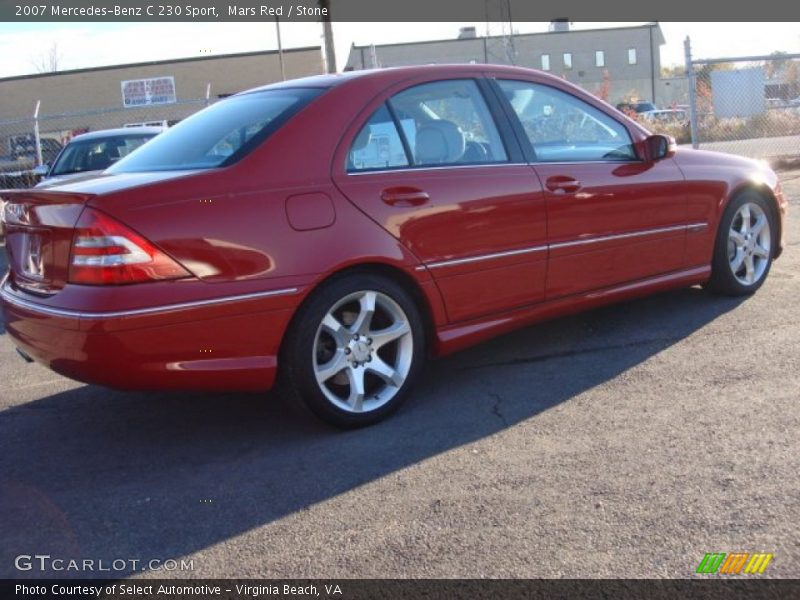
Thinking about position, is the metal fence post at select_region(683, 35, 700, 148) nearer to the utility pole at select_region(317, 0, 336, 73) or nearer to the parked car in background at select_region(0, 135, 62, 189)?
the utility pole at select_region(317, 0, 336, 73)

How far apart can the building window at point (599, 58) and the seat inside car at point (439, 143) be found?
5875 cm

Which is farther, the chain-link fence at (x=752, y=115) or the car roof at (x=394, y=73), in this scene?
the chain-link fence at (x=752, y=115)

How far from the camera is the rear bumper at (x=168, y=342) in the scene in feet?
11.8

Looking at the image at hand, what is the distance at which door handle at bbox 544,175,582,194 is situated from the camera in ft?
15.9

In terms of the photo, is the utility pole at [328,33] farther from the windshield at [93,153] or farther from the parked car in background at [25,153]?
the windshield at [93,153]

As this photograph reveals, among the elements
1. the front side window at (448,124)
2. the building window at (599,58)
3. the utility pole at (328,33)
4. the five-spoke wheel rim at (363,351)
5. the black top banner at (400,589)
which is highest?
the building window at (599,58)

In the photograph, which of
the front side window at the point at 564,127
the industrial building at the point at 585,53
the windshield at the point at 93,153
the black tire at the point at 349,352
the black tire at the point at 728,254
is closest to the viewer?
the black tire at the point at 349,352

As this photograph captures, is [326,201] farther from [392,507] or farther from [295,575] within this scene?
[295,575]

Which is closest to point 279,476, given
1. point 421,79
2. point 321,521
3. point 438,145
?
point 321,521

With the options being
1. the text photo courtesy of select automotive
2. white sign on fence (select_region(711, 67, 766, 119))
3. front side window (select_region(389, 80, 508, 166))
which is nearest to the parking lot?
the text photo courtesy of select automotive

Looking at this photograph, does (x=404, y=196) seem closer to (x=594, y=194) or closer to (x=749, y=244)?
(x=594, y=194)

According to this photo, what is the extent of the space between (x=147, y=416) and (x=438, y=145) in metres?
2.01

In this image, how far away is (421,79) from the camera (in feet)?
15.2

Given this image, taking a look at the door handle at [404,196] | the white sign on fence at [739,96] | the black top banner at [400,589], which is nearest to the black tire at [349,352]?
the door handle at [404,196]
